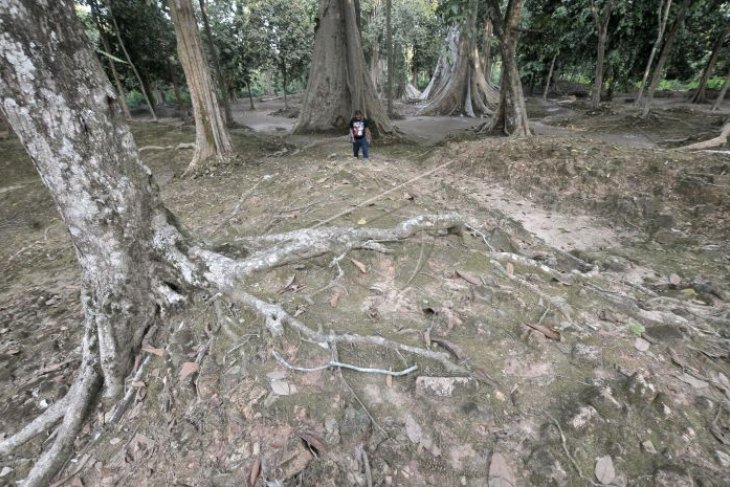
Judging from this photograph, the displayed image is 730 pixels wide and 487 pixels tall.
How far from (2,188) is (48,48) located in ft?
30.4

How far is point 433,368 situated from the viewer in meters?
2.45

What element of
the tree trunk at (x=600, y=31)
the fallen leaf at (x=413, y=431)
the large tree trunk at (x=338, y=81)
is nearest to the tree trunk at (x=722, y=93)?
the tree trunk at (x=600, y=31)

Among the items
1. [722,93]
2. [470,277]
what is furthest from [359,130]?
[722,93]

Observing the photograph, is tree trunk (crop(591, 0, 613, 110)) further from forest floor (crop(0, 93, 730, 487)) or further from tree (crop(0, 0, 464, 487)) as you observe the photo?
tree (crop(0, 0, 464, 487))

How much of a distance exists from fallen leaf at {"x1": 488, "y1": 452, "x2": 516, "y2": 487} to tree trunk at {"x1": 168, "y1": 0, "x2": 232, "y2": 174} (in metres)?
8.92

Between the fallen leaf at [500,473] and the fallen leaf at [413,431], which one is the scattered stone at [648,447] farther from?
the fallen leaf at [413,431]

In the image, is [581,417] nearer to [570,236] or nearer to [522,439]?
[522,439]

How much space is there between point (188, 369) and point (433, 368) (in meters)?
1.77

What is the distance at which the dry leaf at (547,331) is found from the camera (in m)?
2.69

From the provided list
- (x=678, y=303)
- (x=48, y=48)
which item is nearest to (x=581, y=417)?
(x=678, y=303)

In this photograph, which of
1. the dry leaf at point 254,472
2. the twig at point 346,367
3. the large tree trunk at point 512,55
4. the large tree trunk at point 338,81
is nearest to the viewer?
the dry leaf at point 254,472

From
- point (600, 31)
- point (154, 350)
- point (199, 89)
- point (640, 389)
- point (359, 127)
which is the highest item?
point (600, 31)

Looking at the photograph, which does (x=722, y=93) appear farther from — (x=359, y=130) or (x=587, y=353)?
(x=587, y=353)

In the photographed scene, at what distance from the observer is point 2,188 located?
841cm
